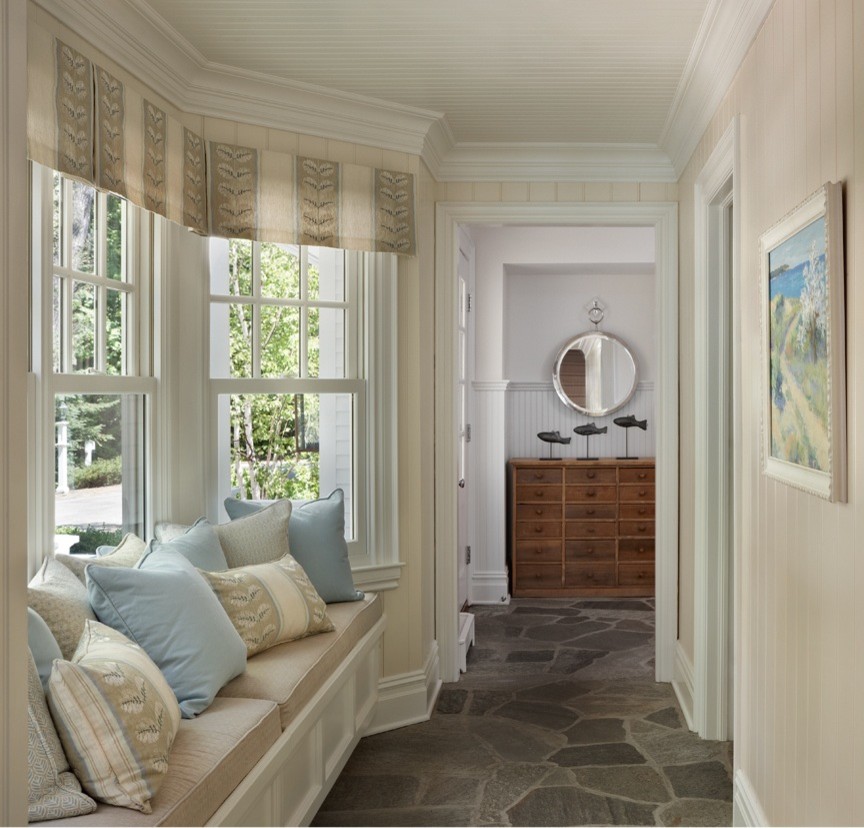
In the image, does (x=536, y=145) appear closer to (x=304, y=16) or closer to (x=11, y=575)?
(x=304, y=16)

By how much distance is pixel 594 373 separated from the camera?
669 centimetres

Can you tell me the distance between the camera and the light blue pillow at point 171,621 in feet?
7.32

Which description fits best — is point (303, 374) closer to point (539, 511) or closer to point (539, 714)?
point (539, 714)

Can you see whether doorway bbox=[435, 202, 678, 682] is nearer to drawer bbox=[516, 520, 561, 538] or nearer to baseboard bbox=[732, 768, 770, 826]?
baseboard bbox=[732, 768, 770, 826]

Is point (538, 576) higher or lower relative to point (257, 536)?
lower

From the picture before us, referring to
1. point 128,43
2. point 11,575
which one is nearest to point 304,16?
point 128,43

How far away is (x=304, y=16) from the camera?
2.74 meters

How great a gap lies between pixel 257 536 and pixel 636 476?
3.66 m

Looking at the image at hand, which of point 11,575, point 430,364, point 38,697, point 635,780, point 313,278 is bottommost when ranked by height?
point 635,780

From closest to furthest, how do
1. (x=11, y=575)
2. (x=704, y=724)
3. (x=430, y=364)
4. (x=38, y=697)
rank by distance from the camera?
(x=11, y=575) → (x=38, y=697) → (x=704, y=724) → (x=430, y=364)

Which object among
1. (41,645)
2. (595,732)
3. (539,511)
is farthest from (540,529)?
(41,645)

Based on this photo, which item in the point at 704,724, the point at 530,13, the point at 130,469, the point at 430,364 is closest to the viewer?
the point at 530,13

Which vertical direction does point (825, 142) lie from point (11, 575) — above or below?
above

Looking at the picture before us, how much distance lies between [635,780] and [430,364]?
77.3 inches
